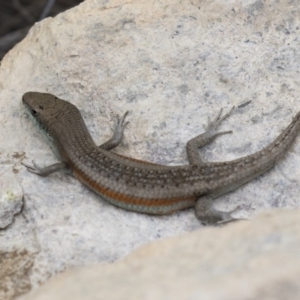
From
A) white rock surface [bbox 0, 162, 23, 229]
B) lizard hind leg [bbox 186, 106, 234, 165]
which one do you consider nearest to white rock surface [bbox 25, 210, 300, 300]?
white rock surface [bbox 0, 162, 23, 229]

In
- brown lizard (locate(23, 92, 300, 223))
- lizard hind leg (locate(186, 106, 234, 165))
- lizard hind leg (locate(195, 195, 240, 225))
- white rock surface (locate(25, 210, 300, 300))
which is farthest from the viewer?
lizard hind leg (locate(186, 106, 234, 165))

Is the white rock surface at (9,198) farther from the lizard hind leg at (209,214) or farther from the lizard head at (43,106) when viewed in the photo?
the lizard hind leg at (209,214)

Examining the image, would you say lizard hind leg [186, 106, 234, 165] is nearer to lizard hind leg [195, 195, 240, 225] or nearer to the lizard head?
lizard hind leg [195, 195, 240, 225]

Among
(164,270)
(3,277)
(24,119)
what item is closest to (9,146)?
(24,119)

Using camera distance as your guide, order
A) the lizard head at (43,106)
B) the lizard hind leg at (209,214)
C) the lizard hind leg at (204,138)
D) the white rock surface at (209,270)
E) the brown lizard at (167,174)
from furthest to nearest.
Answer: the lizard head at (43,106) < the lizard hind leg at (204,138) < the brown lizard at (167,174) < the lizard hind leg at (209,214) < the white rock surface at (209,270)

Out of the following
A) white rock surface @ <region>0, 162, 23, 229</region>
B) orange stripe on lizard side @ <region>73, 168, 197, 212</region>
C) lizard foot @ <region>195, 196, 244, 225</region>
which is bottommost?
lizard foot @ <region>195, 196, 244, 225</region>

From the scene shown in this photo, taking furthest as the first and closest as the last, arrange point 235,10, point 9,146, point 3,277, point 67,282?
point 235,10 → point 9,146 → point 3,277 → point 67,282

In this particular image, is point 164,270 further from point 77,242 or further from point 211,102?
point 211,102

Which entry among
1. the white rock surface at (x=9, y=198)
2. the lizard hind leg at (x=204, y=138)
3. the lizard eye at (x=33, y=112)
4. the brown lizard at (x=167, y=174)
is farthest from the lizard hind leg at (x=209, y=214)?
the lizard eye at (x=33, y=112)
